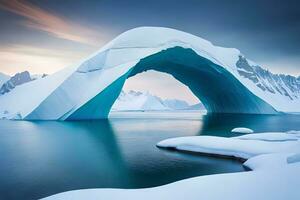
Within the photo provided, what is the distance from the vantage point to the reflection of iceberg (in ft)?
80.4

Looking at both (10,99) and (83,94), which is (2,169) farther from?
(10,99)

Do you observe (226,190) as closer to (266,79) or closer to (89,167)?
(89,167)

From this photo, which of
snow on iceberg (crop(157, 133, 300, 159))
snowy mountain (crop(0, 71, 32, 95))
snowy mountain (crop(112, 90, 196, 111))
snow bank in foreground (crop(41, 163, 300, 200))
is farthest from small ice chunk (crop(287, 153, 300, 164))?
snowy mountain (crop(112, 90, 196, 111))

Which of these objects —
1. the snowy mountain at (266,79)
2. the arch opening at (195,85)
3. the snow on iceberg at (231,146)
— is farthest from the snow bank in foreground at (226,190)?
the snowy mountain at (266,79)

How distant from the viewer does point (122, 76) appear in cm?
2562

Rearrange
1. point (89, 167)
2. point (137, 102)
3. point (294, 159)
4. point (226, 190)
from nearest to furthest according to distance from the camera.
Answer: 1. point (226, 190)
2. point (294, 159)
3. point (89, 167)
4. point (137, 102)

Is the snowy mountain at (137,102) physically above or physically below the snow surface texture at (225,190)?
below

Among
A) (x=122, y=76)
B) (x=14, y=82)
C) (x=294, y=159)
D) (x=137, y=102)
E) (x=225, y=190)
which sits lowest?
(x=137, y=102)

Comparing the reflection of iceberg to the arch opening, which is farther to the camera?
the arch opening

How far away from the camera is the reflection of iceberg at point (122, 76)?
24.5 m

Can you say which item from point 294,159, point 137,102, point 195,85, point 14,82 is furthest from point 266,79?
point 137,102

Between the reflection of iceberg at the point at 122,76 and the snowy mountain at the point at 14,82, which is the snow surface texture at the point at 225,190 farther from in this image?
the snowy mountain at the point at 14,82

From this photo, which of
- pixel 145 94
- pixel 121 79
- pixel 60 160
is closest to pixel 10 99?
pixel 121 79

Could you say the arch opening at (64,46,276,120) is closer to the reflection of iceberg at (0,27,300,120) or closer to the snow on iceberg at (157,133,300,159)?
the reflection of iceberg at (0,27,300,120)
